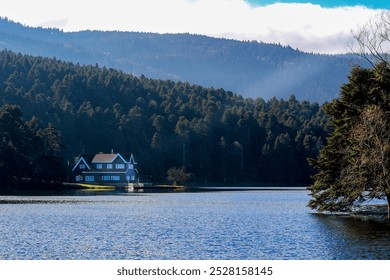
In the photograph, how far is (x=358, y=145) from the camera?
195 feet

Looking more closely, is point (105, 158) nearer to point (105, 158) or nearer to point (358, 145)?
point (105, 158)

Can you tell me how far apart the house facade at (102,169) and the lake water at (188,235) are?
98715 millimetres

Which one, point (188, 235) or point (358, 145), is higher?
point (358, 145)

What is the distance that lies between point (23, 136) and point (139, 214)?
77.1 metres

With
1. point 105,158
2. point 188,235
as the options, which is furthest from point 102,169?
point 188,235

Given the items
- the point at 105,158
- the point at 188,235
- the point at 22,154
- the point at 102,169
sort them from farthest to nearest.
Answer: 1. the point at 105,158
2. the point at 102,169
3. the point at 22,154
4. the point at 188,235

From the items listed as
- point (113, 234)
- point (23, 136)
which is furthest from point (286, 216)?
point (23, 136)

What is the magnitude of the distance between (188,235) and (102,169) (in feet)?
404

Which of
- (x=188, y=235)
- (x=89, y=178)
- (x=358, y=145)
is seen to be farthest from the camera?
(x=89, y=178)

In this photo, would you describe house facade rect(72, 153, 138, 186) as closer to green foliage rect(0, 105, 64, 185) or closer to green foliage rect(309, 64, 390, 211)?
green foliage rect(0, 105, 64, 185)

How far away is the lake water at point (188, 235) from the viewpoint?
3859cm

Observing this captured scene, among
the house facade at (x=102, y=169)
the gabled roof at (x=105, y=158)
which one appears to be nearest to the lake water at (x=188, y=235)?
the house facade at (x=102, y=169)

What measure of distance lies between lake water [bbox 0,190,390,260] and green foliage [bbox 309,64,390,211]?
2427 mm
